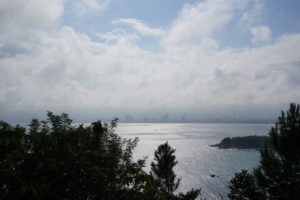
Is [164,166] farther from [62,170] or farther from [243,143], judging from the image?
[243,143]

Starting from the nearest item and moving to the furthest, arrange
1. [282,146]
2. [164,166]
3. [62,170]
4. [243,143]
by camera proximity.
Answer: [62,170], [282,146], [164,166], [243,143]

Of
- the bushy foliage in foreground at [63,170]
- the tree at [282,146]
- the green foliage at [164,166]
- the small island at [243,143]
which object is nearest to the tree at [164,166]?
the green foliage at [164,166]

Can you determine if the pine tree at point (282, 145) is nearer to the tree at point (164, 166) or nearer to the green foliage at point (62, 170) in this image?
the green foliage at point (62, 170)

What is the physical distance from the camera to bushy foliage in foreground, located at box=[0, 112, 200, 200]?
3.77 meters

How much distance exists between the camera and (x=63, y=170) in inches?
160

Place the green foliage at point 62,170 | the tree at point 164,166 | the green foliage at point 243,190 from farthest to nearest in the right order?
the tree at point 164,166
the green foliage at point 243,190
the green foliage at point 62,170

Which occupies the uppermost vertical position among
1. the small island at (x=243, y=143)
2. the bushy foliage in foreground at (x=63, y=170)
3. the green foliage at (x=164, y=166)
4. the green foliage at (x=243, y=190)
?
the bushy foliage in foreground at (x=63, y=170)

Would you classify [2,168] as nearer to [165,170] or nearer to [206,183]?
[165,170]

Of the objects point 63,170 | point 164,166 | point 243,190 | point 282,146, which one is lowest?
point 164,166

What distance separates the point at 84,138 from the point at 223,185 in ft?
184

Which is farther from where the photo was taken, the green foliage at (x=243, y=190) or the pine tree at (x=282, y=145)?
the pine tree at (x=282, y=145)

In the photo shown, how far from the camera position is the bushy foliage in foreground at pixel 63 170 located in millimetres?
3770

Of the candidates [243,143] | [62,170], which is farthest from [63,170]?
[243,143]

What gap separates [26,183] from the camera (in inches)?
139
